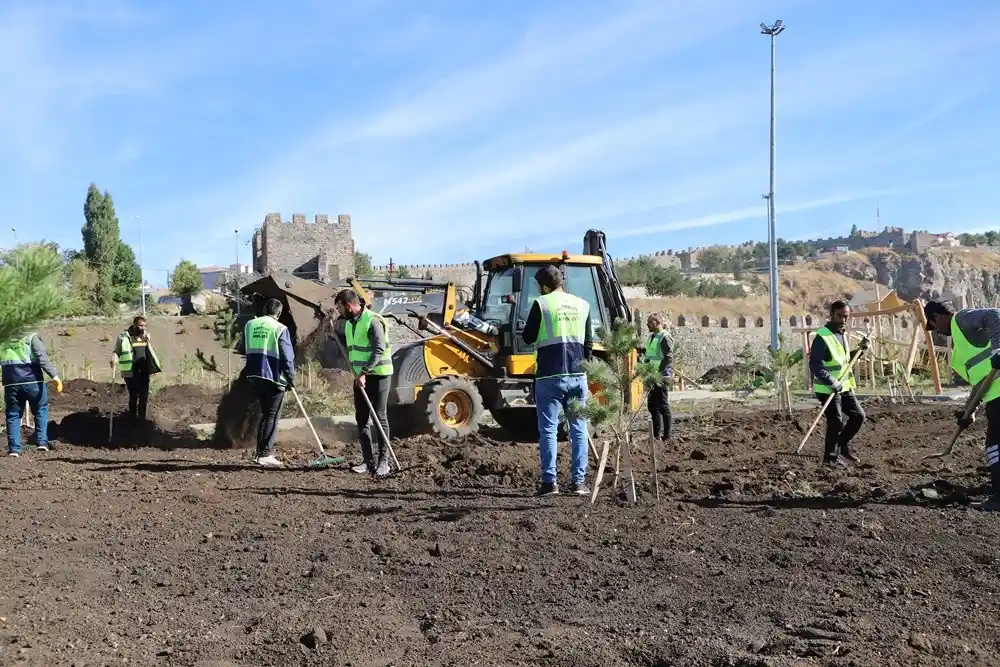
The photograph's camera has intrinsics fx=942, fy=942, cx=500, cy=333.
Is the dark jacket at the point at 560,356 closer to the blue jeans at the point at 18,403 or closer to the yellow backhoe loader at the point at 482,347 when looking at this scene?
the yellow backhoe loader at the point at 482,347

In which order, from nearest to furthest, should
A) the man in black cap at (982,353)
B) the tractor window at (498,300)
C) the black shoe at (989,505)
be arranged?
the black shoe at (989,505), the man in black cap at (982,353), the tractor window at (498,300)

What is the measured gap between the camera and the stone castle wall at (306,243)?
45938mm

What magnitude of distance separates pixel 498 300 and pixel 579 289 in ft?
3.39

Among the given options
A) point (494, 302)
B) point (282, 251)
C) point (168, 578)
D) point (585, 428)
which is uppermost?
point (282, 251)

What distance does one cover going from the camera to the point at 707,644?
12.3 ft

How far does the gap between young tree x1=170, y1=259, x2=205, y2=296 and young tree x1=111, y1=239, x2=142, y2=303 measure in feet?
10.2

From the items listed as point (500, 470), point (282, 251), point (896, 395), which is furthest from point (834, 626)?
point (282, 251)

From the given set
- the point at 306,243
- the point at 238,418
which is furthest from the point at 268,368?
the point at 306,243

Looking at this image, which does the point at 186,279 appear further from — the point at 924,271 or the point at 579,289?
the point at 924,271

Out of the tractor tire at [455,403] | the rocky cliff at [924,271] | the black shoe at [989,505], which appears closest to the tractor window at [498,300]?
the tractor tire at [455,403]

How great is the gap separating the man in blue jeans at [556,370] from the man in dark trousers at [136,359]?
7.31 meters

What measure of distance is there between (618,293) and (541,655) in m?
8.70

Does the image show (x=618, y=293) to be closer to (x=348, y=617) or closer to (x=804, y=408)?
(x=804, y=408)

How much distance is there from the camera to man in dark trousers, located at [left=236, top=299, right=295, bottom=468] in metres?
9.25
